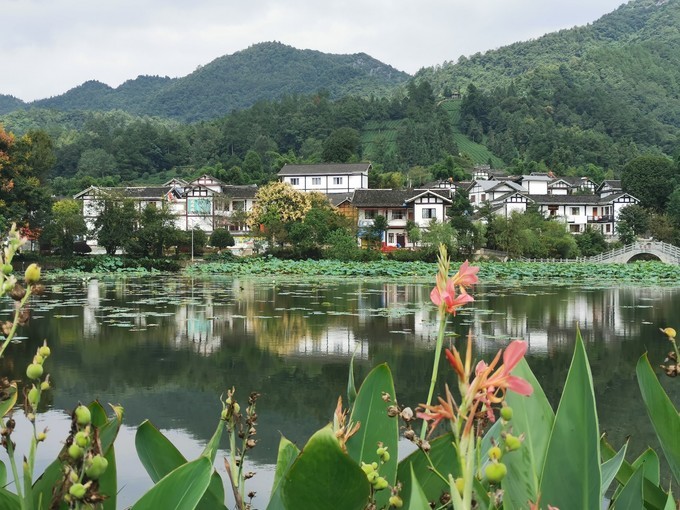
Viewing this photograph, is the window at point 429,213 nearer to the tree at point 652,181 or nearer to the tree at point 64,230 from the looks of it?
the tree at point 652,181

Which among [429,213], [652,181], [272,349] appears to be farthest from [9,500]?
[652,181]

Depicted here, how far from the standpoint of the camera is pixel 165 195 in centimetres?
4741

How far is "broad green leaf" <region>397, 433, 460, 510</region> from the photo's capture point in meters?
1.28

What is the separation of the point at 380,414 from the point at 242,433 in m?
0.39

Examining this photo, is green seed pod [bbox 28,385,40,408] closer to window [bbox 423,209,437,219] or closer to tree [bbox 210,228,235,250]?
tree [bbox 210,228,235,250]

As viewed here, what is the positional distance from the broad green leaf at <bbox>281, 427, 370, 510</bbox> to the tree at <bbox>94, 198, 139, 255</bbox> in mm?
34480

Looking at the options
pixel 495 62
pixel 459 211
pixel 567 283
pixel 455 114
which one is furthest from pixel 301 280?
pixel 495 62

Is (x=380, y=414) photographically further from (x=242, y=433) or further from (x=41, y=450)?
(x=41, y=450)

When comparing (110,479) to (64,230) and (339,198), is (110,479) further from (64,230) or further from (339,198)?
(339,198)

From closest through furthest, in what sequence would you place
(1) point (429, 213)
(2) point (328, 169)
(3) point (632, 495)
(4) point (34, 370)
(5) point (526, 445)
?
1. (4) point (34, 370)
2. (5) point (526, 445)
3. (3) point (632, 495)
4. (1) point (429, 213)
5. (2) point (328, 169)

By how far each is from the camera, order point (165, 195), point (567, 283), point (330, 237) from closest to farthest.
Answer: point (567, 283) → point (330, 237) → point (165, 195)

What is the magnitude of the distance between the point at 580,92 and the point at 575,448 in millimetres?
105312

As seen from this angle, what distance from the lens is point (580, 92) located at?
9925 centimetres

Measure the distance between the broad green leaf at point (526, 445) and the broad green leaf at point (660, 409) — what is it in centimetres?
29
